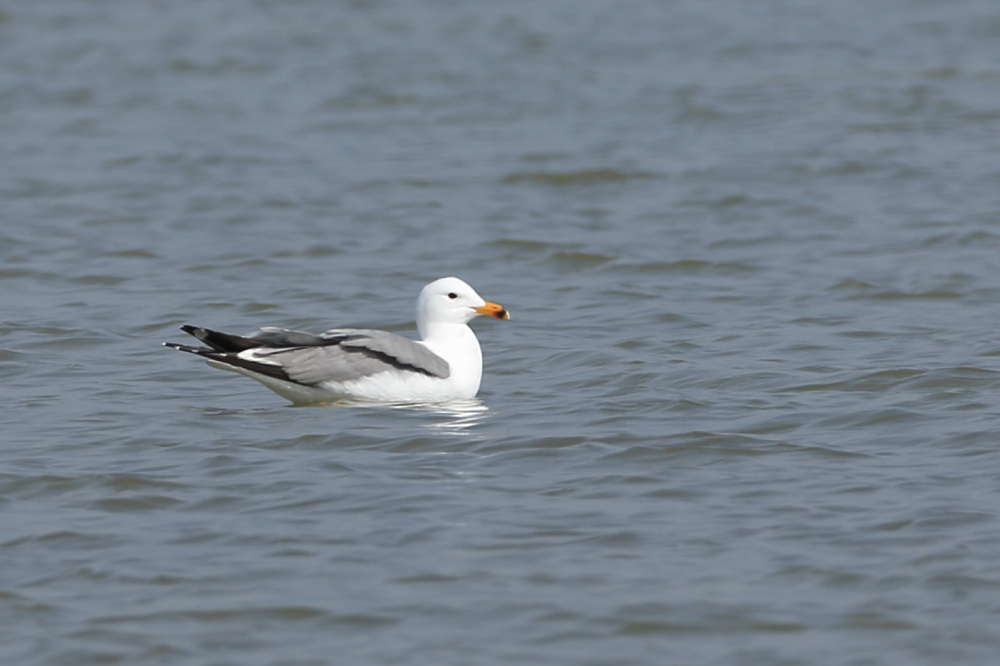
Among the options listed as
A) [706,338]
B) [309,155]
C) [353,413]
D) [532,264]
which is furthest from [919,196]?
[353,413]

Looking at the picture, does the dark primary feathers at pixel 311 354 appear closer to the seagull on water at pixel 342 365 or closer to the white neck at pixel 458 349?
the seagull on water at pixel 342 365

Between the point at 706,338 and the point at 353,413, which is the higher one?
the point at 706,338

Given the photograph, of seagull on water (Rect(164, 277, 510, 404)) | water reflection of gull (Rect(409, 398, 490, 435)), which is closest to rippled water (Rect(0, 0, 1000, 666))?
water reflection of gull (Rect(409, 398, 490, 435))

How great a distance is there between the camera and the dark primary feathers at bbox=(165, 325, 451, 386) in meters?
9.09

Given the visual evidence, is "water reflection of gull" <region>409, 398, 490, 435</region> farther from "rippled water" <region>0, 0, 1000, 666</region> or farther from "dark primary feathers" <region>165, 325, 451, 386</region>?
"dark primary feathers" <region>165, 325, 451, 386</region>

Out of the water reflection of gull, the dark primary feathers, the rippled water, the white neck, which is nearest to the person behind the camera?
the rippled water

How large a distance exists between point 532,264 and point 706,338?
300cm

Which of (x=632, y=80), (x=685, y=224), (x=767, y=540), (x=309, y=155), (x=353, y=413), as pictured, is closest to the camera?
(x=767, y=540)

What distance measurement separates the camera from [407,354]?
927 cm

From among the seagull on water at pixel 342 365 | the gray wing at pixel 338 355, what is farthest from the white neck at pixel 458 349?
the gray wing at pixel 338 355

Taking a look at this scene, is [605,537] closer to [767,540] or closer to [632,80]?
[767,540]

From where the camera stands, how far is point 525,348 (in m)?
10.9

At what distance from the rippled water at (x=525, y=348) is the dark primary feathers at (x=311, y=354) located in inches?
9.5

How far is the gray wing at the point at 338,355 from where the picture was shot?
9.12 metres
